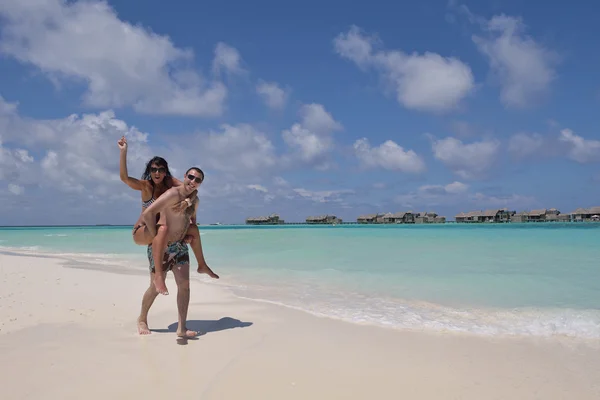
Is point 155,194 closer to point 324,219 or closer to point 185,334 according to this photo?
point 185,334

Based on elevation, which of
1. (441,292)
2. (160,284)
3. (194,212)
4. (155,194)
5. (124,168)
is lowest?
(441,292)

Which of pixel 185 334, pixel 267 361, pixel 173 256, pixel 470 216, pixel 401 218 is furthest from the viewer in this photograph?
pixel 401 218

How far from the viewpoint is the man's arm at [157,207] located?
3684 millimetres

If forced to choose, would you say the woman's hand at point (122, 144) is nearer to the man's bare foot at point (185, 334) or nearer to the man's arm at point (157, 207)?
the man's arm at point (157, 207)

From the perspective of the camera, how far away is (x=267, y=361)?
3.27 meters

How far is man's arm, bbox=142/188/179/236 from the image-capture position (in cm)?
368

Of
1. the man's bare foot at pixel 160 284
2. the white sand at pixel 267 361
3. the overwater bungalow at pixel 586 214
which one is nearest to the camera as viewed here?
the white sand at pixel 267 361

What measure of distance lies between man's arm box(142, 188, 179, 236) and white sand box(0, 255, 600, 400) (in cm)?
109

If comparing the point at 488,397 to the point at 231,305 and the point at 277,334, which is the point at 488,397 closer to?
the point at 277,334

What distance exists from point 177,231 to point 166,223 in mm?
149

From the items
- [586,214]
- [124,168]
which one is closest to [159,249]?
[124,168]

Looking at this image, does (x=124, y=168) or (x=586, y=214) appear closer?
(x=124, y=168)

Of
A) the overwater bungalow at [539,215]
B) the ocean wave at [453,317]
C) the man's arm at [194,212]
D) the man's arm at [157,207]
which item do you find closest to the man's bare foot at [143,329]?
the man's arm at [157,207]

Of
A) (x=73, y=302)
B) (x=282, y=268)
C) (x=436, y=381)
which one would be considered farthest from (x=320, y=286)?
(x=436, y=381)
